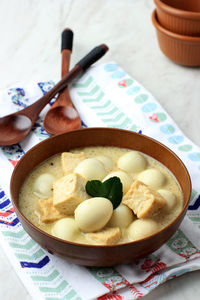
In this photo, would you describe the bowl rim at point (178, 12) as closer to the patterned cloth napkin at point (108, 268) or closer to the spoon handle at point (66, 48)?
the patterned cloth napkin at point (108, 268)

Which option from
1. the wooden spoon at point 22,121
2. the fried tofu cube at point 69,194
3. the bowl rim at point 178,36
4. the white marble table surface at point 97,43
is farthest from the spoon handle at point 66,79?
the fried tofu cube at point 69,194

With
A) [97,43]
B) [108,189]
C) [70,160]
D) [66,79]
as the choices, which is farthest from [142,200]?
[97,43]

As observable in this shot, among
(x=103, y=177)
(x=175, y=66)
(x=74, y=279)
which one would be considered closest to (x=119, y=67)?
(x=175, y=66)

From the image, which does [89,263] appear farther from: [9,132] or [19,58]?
[19,58]

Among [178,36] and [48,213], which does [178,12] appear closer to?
[178,36]

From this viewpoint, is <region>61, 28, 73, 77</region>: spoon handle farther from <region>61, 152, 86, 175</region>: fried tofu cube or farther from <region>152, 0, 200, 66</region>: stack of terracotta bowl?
<region>61, 152, 86, 175</region>: fried tofu cube

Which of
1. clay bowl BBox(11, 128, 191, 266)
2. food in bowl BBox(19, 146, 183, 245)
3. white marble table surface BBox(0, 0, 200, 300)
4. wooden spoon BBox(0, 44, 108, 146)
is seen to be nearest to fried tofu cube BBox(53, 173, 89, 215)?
food in bowl BBox(19, 146, 183, 245)
